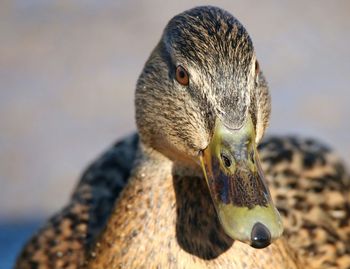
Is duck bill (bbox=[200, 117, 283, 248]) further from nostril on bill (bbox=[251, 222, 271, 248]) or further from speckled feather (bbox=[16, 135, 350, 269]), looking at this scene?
speckled feather (bbox=[16, 135, 350, 269])

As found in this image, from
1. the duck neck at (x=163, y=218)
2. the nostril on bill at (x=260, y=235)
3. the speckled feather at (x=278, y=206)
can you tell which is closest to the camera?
the nostril on bill at (x=260, y=235)

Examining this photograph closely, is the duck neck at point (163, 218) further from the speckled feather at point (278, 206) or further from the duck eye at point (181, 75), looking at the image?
the duck eye at point (181, 75)

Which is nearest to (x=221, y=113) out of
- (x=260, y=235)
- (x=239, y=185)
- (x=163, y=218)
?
(x=239, y=185)

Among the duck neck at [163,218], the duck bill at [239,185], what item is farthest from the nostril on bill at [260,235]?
the duck neck at [163,218]

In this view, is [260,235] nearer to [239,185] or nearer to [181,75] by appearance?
[239,185]

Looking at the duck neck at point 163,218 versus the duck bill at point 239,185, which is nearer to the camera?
the duck bill at point 239,185

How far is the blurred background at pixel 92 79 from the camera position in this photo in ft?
25.5

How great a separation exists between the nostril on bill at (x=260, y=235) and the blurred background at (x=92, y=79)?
3.41m

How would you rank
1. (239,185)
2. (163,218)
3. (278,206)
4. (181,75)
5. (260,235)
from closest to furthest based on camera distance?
(260,235) < (239,185) < (181,75) < (163,218) < (278,206)

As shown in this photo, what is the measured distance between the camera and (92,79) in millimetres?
8828

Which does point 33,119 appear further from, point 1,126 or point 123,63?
point 123,63

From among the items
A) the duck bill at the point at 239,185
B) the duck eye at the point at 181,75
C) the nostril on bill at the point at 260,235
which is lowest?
the nostril on bill at the point at 260,235

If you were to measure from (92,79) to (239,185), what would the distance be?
16.3ft

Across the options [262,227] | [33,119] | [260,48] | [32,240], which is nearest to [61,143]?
[33,119]
